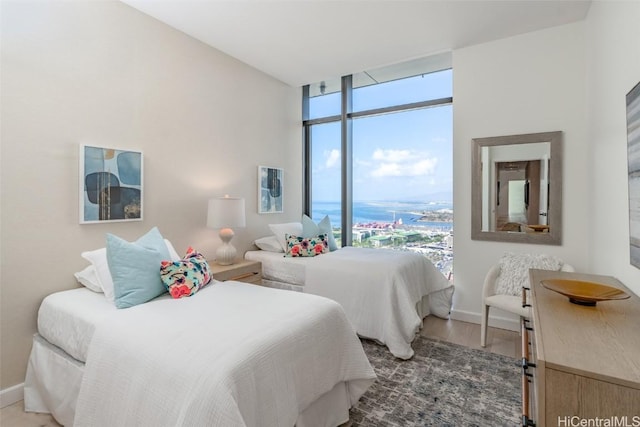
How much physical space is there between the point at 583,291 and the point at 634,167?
2.19 ft

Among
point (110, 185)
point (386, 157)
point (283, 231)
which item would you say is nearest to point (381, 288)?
point (283, 231)

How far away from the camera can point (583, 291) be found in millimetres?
1532

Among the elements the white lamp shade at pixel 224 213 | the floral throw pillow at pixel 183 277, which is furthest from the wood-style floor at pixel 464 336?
the white lamp shade at pixel 224 213

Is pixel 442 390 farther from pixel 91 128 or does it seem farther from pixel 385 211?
pixel 91 128

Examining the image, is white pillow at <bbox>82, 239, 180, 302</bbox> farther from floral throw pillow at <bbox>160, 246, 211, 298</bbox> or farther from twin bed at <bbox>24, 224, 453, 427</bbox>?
floral throw pillow at <bbox>160, 246, 211, 298</bbox>

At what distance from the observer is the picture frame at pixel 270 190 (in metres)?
3.97

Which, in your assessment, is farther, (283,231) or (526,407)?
(283,231)

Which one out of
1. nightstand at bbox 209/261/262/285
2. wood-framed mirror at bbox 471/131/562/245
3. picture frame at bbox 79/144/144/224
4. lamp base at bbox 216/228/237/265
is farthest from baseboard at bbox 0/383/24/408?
wood-framed mirror at bbox 471/131/562/245

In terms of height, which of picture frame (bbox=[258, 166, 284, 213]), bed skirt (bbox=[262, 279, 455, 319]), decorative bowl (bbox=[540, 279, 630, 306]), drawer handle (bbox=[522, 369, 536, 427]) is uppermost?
picture frame (bbox=[258, 166, 284, 213])

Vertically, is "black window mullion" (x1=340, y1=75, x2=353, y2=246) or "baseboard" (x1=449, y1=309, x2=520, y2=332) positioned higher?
"black window mullion" (x1=340, y1=75, x2=353, y2=246)

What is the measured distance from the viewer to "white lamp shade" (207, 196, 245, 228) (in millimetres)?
2988

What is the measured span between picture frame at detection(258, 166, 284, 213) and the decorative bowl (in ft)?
10.1

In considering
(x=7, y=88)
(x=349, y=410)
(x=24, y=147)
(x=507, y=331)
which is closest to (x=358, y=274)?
(x=349, y=410)

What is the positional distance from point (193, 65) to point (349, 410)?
10.8 feet
